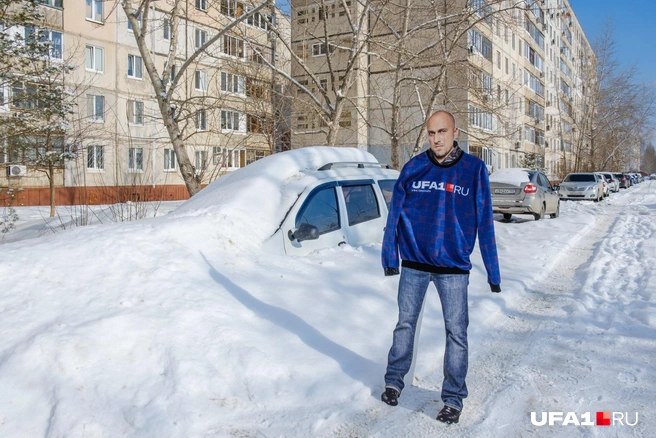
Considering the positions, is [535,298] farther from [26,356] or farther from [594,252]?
[26,356]

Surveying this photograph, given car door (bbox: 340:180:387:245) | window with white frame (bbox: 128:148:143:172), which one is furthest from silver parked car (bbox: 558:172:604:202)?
car door (bbox: 340:180:387:245)

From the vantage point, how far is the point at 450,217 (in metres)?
3.39

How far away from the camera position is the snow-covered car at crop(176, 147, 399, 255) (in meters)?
5.86

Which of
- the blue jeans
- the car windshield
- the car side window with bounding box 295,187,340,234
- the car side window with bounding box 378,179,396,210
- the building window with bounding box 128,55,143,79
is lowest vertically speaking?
the blue jeans

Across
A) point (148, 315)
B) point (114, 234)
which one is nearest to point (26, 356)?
point (148, 315)

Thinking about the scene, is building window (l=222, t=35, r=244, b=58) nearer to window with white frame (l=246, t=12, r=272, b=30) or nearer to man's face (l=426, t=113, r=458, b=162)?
window with white frame (l=246, t=12, r=272, b=30)

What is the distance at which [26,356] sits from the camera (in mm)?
3506

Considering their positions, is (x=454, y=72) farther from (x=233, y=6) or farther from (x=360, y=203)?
(x=360, y=203)

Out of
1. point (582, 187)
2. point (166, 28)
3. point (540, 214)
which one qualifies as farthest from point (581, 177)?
point (166, 28)

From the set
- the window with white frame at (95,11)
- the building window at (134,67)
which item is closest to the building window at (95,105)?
the building window at (134,67)

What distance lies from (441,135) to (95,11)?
3208 cm

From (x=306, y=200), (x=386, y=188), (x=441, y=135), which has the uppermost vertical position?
(x=441, y=135)

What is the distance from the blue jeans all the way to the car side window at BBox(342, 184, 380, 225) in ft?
10.3

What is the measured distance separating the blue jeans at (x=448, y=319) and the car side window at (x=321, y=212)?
258cm
